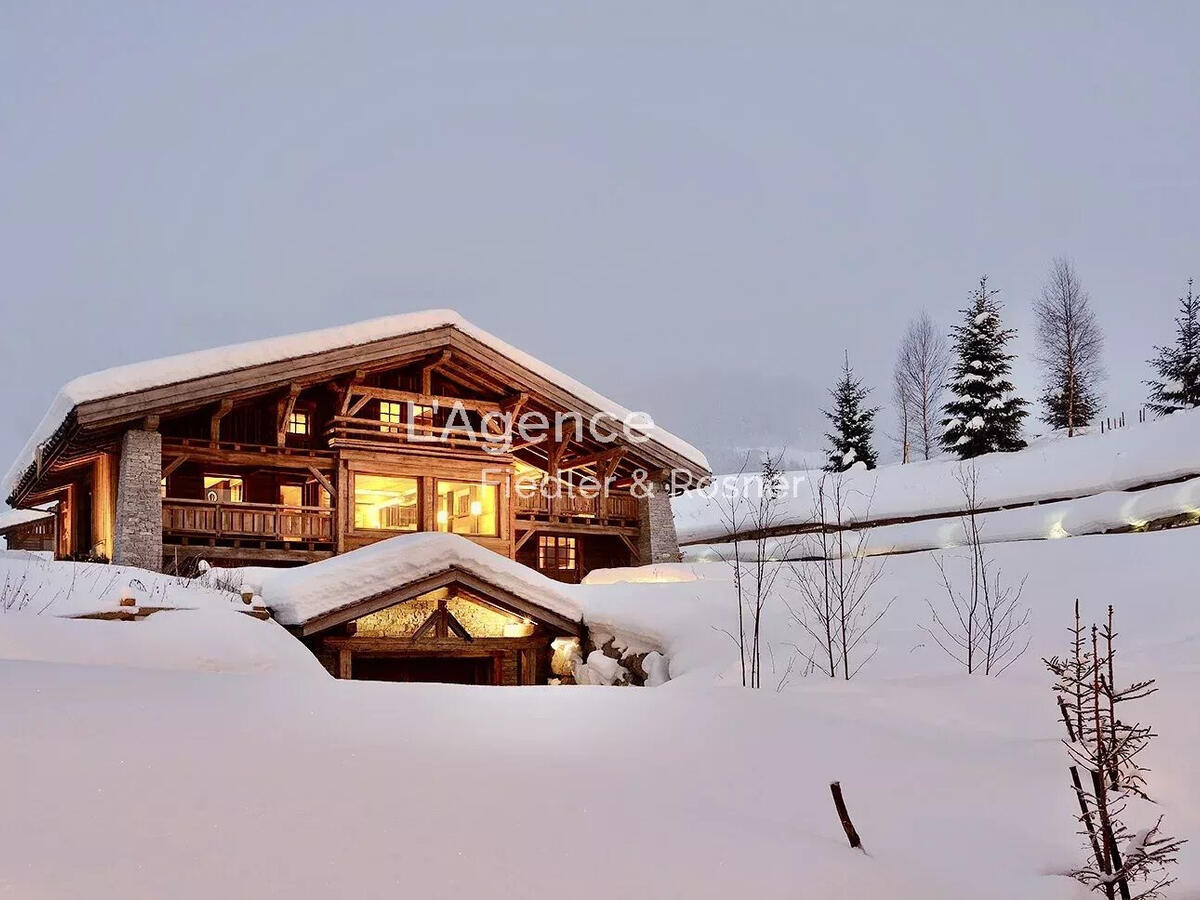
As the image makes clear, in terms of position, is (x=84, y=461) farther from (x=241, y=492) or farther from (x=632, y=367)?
(x=632, y=367)

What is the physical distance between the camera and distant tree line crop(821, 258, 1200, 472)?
31797 mm

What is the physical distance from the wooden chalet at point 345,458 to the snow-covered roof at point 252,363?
0.04 metres

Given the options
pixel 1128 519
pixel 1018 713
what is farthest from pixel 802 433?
pixel 1018 713

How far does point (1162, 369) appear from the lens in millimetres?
33000

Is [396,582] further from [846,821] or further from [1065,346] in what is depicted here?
[1065,346]

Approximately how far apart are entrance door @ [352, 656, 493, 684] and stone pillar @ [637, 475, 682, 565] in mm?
7031

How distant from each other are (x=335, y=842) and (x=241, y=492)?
760 inches

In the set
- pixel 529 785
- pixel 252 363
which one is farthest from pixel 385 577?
pixel 529 785

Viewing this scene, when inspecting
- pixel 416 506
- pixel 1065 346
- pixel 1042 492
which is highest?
pixel 1065 346

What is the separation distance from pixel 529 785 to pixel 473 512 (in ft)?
60.9

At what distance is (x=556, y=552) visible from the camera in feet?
82.6

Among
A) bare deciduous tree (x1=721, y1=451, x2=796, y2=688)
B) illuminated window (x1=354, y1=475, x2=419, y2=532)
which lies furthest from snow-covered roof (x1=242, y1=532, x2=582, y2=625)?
illuminated window (x1=354, y1=475, x2=419, y2=532)

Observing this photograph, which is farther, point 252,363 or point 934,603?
point 252,363

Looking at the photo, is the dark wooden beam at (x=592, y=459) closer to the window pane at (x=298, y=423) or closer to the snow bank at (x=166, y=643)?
the window pane at (x=298, y=423)
